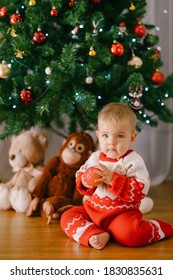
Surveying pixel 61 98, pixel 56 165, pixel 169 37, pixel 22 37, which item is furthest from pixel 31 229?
pixel 169 37

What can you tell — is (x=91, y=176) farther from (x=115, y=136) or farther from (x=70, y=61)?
(x=70, y=61)

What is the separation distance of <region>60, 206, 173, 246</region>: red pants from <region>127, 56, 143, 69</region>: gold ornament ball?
0.77 metres

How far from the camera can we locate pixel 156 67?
2455 mm

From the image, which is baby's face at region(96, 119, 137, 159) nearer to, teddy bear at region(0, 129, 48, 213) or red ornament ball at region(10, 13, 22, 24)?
teddy bear at region(0, 129, 48, 213)

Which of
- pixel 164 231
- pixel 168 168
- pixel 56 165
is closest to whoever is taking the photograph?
pixel 164 231

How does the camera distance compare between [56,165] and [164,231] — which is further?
[56,165]

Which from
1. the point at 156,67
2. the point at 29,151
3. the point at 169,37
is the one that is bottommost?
the point at 29,151

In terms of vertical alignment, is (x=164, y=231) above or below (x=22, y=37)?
below

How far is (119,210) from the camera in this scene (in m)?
1.92

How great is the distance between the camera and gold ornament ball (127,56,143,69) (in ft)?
7.72

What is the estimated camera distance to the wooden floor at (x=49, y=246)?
1773 mm

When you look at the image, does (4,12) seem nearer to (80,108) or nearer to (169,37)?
(80,108)
